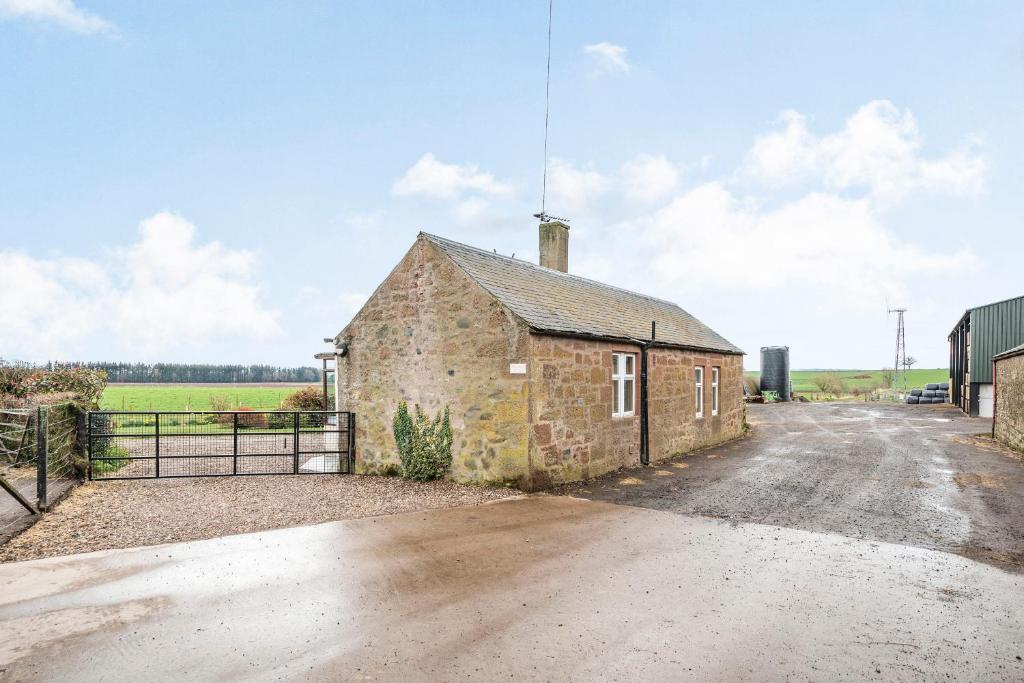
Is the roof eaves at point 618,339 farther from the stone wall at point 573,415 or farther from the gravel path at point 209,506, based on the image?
the gravel path at point 209,506

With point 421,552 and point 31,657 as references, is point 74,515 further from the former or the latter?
point 421,552

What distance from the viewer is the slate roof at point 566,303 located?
38.5 feet

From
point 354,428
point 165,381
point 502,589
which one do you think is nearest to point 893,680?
point 502,589

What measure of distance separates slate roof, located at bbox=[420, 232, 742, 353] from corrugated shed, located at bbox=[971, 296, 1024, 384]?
17193 mm

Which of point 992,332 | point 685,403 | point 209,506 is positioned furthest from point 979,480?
point 992,332

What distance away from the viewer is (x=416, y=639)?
16.0ft

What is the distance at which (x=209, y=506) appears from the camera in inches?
383

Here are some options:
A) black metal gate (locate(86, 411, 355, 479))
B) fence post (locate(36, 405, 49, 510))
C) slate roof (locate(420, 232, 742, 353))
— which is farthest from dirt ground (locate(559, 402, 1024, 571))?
fence post (locate(36, 405, 49, 510))

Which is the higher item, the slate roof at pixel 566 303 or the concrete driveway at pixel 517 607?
the slate roof at pixel 566 303

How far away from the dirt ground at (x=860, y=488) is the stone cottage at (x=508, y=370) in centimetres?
96

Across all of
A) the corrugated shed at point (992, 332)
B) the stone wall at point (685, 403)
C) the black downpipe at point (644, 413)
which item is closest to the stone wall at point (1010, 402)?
the stone wall at point (685, 403)

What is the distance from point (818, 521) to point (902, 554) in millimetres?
1635

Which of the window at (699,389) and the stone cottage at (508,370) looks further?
the window at (699,389)

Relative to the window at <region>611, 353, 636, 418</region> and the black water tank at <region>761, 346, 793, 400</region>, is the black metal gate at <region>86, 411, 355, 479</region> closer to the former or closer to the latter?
the window at <region>611, 353, 636, 418</region>
